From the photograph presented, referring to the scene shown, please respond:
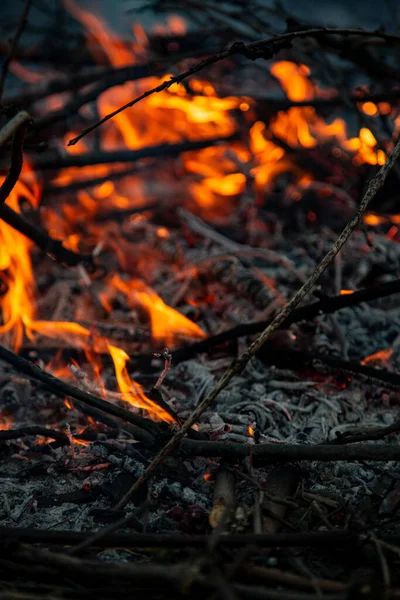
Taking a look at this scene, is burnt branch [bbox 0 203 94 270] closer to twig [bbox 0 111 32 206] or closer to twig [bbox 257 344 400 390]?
twig [bbox 0 111 32 206]

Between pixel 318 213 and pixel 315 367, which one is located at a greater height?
pixel 318 213

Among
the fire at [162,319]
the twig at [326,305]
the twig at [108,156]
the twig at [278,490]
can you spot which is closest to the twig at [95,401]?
the twig at [278,490]

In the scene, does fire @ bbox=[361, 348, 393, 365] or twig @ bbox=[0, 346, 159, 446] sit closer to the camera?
twig @ bbox=[0, 346, 159, 446]

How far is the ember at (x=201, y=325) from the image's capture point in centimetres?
146

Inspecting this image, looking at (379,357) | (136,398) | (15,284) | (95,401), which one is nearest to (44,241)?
(15,284)

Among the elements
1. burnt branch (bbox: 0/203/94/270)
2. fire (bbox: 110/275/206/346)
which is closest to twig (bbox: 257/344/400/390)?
fire (bbox: 110/275/206/346)

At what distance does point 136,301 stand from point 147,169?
1.65 metres

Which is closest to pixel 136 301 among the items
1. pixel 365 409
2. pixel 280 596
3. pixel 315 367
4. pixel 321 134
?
pixel 315 367

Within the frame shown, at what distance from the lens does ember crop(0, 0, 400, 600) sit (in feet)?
4.81

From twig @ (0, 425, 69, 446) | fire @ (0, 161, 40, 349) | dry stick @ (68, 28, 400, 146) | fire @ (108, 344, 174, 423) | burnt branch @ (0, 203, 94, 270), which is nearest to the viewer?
dry stick @ (68, 28, 400, 146)

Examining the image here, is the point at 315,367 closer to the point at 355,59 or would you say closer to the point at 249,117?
the point at 355,59

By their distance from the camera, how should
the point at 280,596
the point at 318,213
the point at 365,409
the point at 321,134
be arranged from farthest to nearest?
the point at 321,134 < the point at 318,213 < the point at 365,409 < the point at 280,596

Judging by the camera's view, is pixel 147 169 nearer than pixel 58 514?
No

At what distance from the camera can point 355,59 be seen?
3.38 metres
